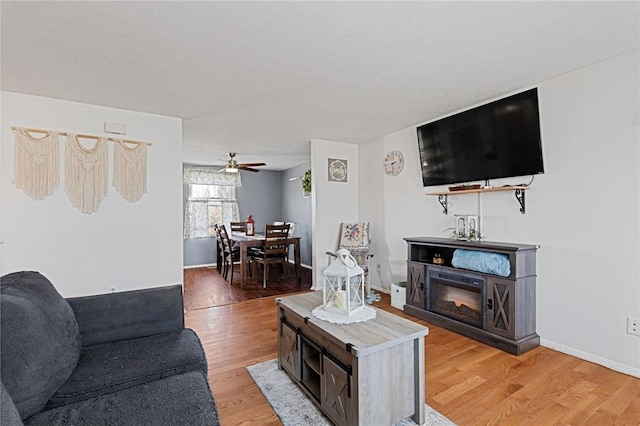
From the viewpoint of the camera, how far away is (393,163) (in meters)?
4.29

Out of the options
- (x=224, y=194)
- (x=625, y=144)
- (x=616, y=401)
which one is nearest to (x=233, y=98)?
(x=625, y=144)

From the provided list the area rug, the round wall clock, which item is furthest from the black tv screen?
the area rug

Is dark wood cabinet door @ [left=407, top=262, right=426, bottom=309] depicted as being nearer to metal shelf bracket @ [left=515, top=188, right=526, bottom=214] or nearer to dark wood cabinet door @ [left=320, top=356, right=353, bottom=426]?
metal shelf bracket @ [left=515, top=188, right=526, bottom=214]

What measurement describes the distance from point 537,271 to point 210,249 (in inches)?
244

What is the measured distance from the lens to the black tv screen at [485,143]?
2.67 m

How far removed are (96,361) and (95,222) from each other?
200 centimetres

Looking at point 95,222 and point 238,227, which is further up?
point 95,222

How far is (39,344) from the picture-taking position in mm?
1282

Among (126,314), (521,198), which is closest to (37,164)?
(126,314)

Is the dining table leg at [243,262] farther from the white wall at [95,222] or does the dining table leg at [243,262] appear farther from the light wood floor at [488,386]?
the light wood floor at [488,386]

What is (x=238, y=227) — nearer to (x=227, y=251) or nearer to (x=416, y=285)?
(x=227, y=251)

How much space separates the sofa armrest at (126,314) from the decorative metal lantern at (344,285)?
1.00 m

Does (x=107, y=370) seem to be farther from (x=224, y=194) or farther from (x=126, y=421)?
(x=224, y=194)

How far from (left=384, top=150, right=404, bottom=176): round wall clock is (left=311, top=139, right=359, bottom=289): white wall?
27.5 inches
